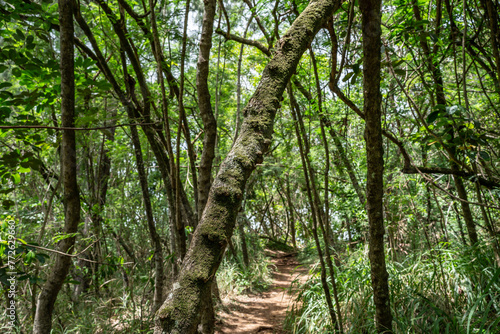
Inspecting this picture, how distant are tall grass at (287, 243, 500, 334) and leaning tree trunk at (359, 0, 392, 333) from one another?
800mm

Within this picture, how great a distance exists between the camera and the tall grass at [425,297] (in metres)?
2.60

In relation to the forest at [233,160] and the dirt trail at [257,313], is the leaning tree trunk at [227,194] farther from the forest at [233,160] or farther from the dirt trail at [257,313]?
the dirt trail at [257,313]

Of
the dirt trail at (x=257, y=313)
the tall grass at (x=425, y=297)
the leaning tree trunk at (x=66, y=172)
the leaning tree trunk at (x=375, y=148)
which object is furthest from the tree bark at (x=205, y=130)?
the dirt trail at (x=257, y=313)

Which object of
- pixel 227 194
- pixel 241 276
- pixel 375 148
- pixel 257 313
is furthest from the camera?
pixel 241 276

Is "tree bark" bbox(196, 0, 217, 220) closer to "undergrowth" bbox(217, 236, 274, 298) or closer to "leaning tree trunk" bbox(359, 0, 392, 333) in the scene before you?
"leaning tree trunk" bbox(359, 0, 392, 333)

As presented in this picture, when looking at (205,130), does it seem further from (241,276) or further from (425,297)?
A: (241,276)

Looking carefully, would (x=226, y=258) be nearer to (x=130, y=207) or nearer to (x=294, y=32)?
(x=130, y=207)

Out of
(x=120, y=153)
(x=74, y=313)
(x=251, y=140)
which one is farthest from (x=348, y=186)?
(x=251, y=140)

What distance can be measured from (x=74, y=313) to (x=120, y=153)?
7.16ft

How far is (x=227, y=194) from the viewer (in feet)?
2.67

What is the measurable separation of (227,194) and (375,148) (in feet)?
4.48

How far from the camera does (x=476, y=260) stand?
307 cm

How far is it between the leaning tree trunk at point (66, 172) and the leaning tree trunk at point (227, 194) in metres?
1.43

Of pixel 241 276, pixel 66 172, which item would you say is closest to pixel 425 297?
pixel 66 172
